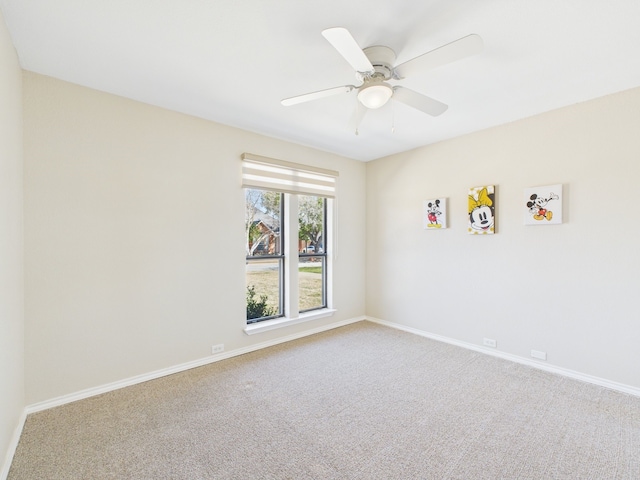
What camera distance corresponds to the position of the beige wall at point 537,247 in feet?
8.41

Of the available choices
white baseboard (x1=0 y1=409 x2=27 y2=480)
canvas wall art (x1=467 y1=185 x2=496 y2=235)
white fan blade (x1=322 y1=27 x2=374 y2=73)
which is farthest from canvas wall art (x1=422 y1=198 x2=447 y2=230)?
white baseboard (x1=0 y1=409 x2=27 y2=480)

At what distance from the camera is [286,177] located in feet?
12.2

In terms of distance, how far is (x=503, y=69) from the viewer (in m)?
2.19

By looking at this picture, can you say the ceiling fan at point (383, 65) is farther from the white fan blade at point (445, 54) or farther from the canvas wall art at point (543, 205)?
the canvas wall art at point (543, 205)

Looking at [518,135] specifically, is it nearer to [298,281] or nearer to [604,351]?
[604,351]

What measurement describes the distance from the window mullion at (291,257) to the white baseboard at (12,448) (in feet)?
7.96

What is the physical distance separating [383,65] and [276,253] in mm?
2511

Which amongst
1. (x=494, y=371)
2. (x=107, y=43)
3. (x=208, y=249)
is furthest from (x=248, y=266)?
(x=494, y=371)

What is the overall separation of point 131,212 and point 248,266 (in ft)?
4.45

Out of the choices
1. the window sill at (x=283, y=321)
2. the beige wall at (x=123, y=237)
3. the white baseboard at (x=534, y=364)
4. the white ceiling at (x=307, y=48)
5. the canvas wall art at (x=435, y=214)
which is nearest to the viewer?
the white ceiling at (x=307, y=48)

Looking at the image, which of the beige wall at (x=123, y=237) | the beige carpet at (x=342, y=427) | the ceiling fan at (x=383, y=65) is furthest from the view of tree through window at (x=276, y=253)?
the ceiling fan at (x=383, y=65)

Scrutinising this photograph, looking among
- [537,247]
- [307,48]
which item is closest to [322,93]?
[307,48]

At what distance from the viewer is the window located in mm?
3596

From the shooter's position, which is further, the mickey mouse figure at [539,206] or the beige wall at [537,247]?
the mickey mouse figure at [539,206]
